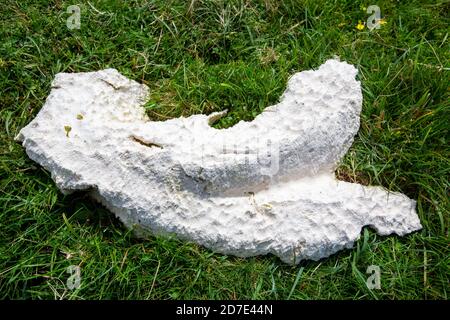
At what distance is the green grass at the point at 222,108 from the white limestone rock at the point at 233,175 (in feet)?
0.33

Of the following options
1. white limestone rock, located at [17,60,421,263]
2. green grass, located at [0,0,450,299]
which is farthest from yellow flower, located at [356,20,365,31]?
white limestone rock, located at [17,60,421,263]

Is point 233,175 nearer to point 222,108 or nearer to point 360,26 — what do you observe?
point 222,108

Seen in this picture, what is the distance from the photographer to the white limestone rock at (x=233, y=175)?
257cm

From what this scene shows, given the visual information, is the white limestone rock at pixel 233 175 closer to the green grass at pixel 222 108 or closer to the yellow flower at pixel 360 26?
the green grass at pixel 222 108

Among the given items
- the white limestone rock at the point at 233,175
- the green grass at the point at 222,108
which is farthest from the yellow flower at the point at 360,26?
the white limestone rock at the point at 233,175

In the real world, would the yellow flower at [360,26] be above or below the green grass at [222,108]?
above

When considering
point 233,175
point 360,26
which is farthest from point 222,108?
point 360,26

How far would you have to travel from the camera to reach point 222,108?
3.11 m

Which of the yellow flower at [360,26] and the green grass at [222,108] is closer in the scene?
the green grass at [222,108]

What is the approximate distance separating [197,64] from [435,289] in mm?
2002

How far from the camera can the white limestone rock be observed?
2.57 metres

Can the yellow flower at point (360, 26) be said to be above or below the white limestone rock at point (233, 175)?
above

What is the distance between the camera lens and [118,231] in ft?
8.68

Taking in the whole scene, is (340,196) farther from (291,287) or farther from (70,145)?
(70,145)
